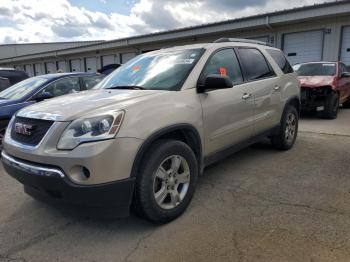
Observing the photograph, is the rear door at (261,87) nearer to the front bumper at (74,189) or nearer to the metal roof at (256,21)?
the front bumper at (74,189)

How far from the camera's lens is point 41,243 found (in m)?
3.03

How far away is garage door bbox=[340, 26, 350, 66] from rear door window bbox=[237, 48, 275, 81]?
1135 cm

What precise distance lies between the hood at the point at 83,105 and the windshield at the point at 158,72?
0.30m

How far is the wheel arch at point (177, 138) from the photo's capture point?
290 cm

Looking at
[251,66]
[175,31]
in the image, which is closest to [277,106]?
[251,66]

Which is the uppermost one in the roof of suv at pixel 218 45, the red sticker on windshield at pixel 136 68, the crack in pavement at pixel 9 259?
→ the roof of suv at pixel 218 45

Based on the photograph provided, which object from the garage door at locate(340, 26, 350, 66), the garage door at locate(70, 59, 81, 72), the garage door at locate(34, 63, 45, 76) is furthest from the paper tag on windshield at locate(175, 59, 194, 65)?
the garage door at locate(34, 63, 45, 76)

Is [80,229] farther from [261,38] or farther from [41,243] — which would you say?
[261,38]

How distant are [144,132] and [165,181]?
591 mm

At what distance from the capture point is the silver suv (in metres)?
2.75

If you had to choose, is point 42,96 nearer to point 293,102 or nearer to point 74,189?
point 74,189

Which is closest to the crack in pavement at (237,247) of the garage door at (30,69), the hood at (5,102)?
the hood at (5,102)

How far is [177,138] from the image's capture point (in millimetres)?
3531

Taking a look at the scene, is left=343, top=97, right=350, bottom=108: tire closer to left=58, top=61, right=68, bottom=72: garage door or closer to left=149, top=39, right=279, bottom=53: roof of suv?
left=149, top=39, right=279, bottom=53: roof of suv
